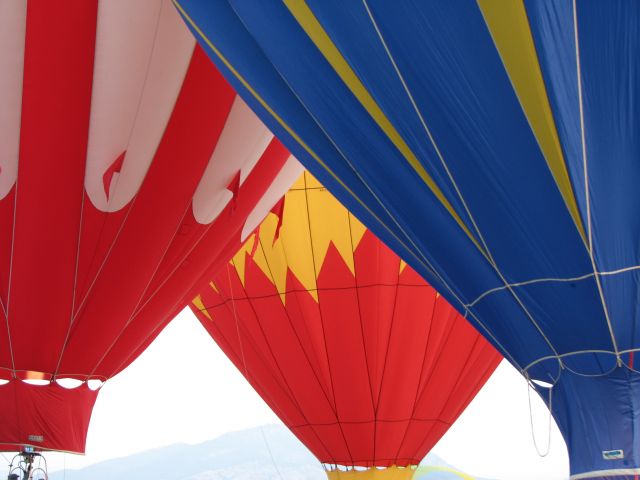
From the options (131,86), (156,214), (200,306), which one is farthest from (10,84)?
(200,306)

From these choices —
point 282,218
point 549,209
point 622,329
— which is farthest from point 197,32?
point 282,218

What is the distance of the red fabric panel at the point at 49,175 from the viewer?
597 centimetres

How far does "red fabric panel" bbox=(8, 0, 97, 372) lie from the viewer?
19.6 feet

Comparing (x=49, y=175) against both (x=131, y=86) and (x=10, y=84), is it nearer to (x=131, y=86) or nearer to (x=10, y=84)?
(x=10, y=84)

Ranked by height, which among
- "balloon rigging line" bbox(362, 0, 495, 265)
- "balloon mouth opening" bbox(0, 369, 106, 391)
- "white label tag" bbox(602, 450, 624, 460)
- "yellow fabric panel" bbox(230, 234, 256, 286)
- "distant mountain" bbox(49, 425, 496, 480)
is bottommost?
"white label tag" bbox(602, 450, 624, 460)

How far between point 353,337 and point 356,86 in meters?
4.72

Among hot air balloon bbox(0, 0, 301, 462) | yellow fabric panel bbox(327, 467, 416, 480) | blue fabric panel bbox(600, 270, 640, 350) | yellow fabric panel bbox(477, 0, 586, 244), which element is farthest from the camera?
yellow fabric panel bbox(327, 467, 416, 480)

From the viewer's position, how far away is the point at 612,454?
3.81 metres

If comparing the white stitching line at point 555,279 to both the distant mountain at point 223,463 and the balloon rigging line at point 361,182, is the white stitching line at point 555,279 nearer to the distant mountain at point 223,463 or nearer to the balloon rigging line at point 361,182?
the balloon rigging line at point 361,182

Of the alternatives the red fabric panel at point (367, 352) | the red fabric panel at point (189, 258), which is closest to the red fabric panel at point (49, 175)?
the red fabric panel at point (189, 258)

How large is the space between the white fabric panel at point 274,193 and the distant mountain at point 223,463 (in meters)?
92.0

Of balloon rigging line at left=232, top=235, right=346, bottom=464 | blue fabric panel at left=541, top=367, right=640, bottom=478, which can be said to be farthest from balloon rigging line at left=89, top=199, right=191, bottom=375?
blue fabric panel at left=541, top=367, right=640, bottom=478

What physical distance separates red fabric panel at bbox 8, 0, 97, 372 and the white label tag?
4.04 m

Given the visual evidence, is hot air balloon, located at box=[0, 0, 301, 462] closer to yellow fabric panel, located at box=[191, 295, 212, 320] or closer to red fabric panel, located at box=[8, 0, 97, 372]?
red fabric panel, located at box=[8, 0, 97, 372]
